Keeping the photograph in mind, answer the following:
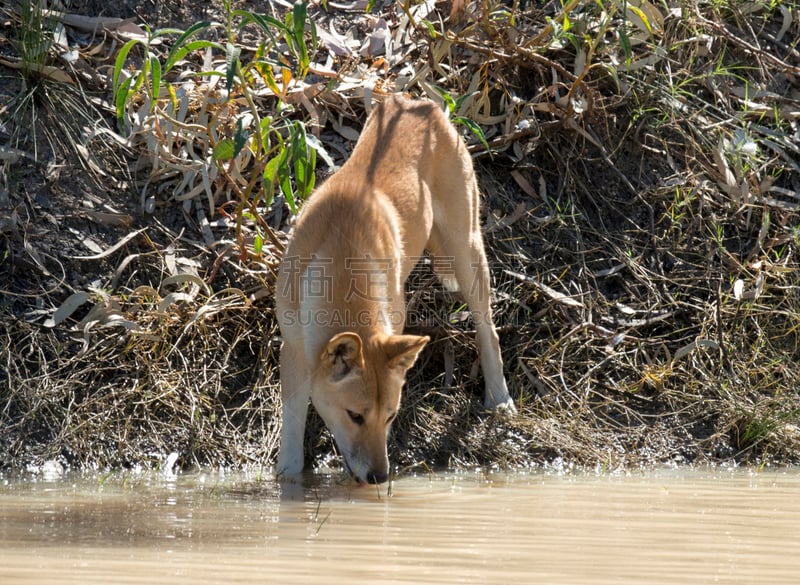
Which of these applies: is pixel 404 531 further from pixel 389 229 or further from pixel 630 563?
pixel 389 229

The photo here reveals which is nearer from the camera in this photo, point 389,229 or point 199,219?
point 389,229

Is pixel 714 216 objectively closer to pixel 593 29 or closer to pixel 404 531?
pixel 593 29

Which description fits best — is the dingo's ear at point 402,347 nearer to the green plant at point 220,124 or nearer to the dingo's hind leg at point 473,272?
the green plant at point 220,124

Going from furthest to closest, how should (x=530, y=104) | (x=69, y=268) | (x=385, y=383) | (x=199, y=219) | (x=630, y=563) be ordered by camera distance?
1. (x=530, y=104)
2. (x=199, y=219)
3. (x=69, y=268)
4. (x=385, y=383)
5. (x=630, y=563)

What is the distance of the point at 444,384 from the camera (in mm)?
6426

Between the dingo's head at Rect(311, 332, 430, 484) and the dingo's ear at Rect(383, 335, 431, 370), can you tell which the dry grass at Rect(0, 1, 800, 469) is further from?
the dingo's ear at Rect(383, 335, 431, 370)

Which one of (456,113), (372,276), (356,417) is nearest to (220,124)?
(456,113)

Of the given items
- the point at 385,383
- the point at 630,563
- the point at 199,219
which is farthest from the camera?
the point at 199,219

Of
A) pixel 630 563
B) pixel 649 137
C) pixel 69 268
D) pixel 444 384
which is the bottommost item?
pixel 630 563

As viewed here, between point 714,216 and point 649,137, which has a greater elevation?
point 649,137

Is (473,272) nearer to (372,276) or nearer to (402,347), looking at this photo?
(372,276)

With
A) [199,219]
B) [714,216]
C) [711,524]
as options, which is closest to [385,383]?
[711,524]

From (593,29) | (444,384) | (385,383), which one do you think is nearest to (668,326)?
(444,384)

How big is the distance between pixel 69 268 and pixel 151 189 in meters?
0.81
